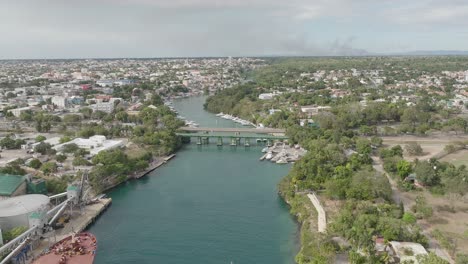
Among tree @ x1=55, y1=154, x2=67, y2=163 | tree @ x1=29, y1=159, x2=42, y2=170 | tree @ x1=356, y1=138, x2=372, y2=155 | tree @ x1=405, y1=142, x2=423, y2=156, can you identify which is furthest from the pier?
tree @ x1=29, y1=159, x2=42, y2=170

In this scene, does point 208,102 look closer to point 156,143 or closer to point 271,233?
point 156,143

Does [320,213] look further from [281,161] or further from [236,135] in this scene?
[236,135]

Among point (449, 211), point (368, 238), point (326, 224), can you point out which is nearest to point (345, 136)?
point (449, 211)

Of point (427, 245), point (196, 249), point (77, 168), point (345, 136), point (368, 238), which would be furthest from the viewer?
point (345, 136)

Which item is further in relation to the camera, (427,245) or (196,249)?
(196,249)

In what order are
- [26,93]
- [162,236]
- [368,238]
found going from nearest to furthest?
[368,238]
[162,236]
[26,93]
